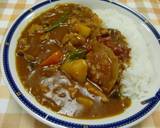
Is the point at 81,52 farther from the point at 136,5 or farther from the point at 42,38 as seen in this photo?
the point at 136,5

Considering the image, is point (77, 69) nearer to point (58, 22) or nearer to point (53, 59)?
point (53, 59)

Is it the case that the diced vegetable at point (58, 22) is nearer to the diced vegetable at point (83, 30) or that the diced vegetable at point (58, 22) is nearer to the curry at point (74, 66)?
the curry at point (74, 66)

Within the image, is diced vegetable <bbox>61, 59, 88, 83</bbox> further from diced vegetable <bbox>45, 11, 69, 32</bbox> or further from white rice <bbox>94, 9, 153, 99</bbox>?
diced vegetable <bbox>45, 11, 69, 32</bbox>

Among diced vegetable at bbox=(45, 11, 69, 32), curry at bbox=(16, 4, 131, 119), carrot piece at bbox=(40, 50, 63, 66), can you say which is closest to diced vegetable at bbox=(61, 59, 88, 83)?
curry at bbox=(16, 4, 131, 119)

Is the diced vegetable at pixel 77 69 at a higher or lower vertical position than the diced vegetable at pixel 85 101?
higher

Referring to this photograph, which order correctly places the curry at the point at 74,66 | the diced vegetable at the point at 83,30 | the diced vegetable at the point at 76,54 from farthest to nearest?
the diced vegetable at the point at 83,30
the diced vegetable at the point at 76,54
the curry at the point at 74,66

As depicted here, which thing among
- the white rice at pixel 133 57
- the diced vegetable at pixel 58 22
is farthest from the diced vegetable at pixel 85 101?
the diced vegetable at pixel 58 22
